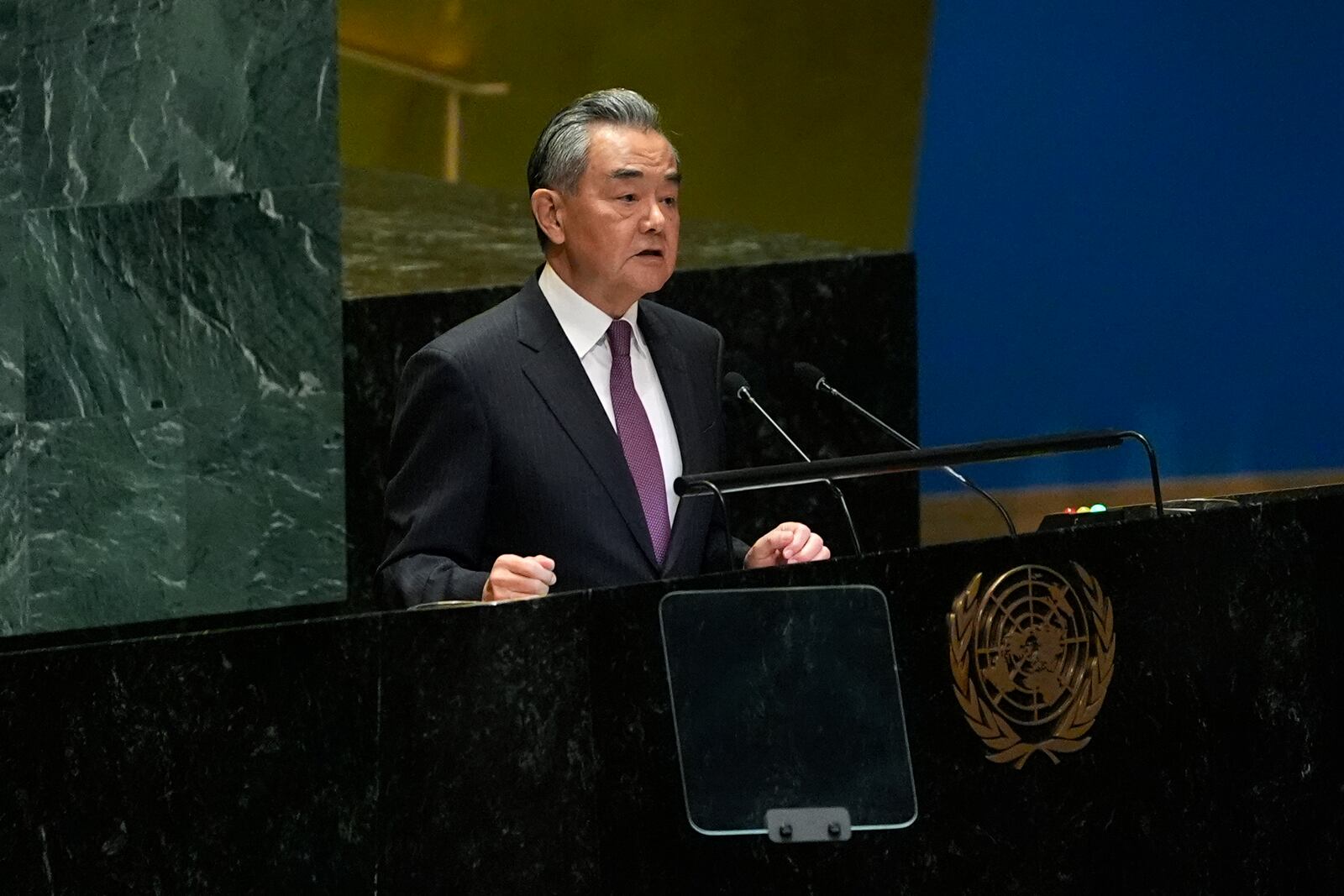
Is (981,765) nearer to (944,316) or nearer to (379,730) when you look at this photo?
(379,730)

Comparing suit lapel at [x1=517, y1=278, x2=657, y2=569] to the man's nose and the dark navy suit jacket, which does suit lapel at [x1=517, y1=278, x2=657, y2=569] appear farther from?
the man's nose

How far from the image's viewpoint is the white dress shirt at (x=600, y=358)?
11.7ft

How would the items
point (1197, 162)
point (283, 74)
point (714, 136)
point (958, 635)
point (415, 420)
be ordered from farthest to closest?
point (714, 136), point (1197, 162), point (283, 74), point (415, 420), point (958, 635)

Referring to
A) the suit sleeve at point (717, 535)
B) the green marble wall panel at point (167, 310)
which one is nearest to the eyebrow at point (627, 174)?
the suit sleeve at point (717, 535)

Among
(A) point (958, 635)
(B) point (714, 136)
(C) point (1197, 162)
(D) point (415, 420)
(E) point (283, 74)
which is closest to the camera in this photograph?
Answer: (A) point (958, 635)

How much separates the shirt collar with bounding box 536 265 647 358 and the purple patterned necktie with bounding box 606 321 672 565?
28 millimetres

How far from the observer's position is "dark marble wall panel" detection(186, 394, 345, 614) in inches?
211

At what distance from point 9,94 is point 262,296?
0.70m

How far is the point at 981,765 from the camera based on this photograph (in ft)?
9.68

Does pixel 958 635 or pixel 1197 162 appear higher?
pixel 1197 162

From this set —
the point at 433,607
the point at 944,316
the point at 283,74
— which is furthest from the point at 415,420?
the point at 944,316

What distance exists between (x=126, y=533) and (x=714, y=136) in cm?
259

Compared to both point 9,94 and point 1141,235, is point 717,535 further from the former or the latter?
point 1141,235

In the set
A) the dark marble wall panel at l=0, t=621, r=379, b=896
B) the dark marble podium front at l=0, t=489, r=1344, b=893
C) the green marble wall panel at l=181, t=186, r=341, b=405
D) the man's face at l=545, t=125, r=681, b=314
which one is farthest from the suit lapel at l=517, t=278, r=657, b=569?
the green marble wall panel at l=181, t=186, r=341, b=405
